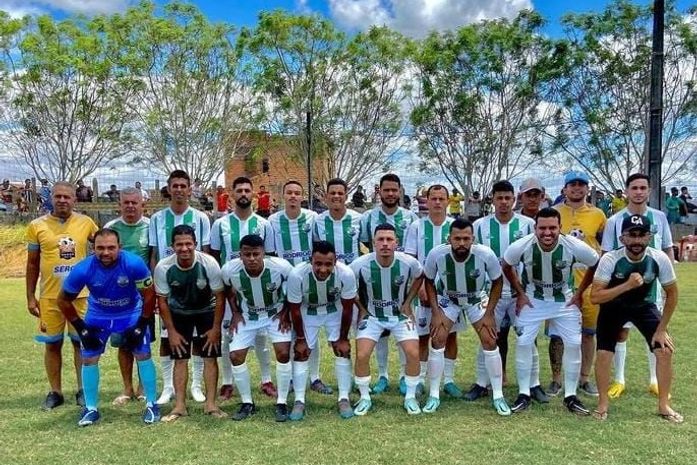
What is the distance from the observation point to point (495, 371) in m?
5.95

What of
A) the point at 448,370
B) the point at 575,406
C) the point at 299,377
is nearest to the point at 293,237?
the point at 299,377

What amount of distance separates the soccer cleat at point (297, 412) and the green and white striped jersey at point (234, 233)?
5.04 ft

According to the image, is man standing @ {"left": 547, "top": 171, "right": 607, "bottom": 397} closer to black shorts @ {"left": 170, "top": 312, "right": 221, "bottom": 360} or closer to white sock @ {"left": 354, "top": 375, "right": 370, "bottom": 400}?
white sock @ {"left": 354, "top": 375, "right": 370, "bottom": 400}

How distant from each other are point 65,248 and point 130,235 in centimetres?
59

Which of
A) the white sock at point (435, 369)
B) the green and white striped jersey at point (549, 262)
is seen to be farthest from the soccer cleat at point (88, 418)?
the green and white striped jersey at point (549, 262)

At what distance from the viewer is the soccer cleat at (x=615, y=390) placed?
6.26 m

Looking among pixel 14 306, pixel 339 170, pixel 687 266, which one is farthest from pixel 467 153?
pixel 14 306

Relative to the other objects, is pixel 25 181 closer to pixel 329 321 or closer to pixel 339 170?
pixel 339 170

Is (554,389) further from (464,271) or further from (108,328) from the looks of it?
(108,328)

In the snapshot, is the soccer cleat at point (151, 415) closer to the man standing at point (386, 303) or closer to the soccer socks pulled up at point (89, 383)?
the soccer socks pulled up at point (89, 383)

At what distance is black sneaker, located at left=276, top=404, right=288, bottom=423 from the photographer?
5693 mm

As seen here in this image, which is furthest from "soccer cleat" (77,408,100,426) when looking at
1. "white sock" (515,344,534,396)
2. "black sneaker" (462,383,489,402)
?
"white sock" (515,344,534,396)

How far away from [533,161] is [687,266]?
925 centimetres

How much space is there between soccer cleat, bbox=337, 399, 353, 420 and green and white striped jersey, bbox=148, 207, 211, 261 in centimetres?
207
